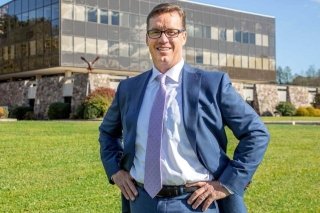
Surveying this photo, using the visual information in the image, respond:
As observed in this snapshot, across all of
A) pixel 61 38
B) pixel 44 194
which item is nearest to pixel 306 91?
pixel 61 38

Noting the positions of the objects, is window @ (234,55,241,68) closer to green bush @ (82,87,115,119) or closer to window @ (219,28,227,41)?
window @ (219,28,227,41)

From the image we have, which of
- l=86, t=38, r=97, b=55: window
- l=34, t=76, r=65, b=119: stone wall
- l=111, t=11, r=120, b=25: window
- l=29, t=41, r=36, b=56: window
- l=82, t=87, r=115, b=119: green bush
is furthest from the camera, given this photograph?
l=111, t=11, r=120, b=25: window

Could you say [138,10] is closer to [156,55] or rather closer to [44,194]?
[44,194]

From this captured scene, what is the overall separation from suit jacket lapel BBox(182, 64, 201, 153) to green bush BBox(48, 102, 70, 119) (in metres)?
37.3

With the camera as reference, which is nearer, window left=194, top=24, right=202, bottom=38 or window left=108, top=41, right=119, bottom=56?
window left=108, top=41, right=119, bottom=56

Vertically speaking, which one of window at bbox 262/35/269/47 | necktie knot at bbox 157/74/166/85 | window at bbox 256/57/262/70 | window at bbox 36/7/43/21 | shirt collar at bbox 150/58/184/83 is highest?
window at bbox 36/7/43/21

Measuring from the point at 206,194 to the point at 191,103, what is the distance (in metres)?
0.49

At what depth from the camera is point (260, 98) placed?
52.1m

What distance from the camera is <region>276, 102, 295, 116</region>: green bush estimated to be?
5047cm

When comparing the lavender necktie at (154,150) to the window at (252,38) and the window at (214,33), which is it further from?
the window at (252,38)

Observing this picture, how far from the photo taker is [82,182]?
8.15 metres

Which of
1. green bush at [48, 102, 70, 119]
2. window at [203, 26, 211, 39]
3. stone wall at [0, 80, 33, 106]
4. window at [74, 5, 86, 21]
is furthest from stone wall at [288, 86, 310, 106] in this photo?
stone wall at [0, 80, 33, 106]

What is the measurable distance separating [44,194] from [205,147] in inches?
199

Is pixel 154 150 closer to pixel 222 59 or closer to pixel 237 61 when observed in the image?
pixel 222 59
